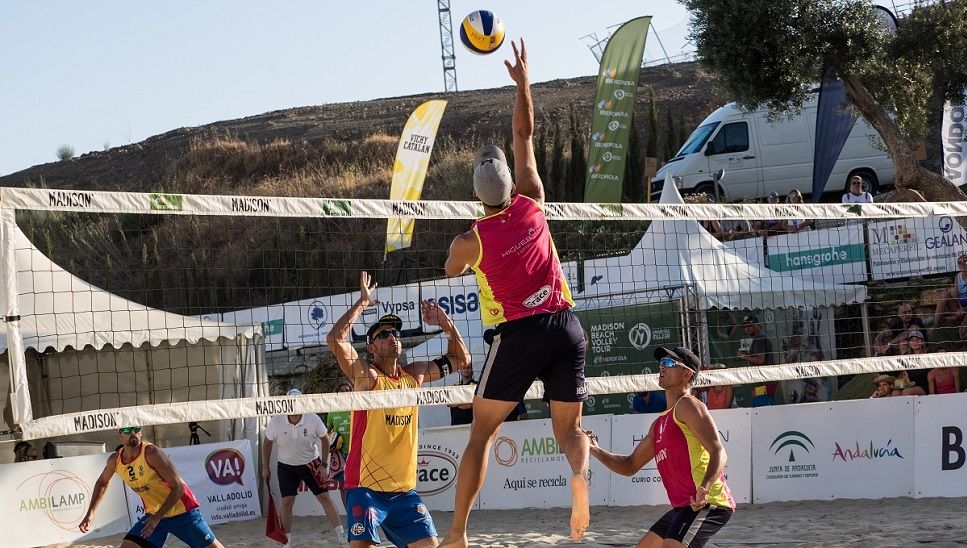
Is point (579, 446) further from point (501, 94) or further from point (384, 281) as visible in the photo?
point (501, 94)

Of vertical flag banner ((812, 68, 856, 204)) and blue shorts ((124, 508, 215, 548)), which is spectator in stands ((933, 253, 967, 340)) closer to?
vertical flag banner ((812, 68, 856, 204))

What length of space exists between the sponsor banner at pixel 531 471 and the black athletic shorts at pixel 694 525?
5400mm

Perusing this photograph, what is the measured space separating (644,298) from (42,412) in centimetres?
710

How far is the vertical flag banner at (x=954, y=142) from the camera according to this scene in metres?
15.0

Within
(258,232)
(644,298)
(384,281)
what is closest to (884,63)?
(644,298)

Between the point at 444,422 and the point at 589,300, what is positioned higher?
the point at 589,300

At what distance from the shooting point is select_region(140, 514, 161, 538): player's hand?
665cm

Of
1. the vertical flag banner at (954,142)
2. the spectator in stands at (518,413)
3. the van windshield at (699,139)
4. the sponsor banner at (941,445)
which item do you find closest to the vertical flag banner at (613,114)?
the van windshield at (699,139)

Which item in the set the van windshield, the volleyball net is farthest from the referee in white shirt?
the van windshield

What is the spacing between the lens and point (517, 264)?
4.40 meters

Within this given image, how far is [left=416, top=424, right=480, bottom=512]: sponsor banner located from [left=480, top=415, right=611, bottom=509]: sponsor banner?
12.8 inches

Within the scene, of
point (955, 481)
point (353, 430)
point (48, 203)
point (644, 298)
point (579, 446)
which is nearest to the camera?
point (579, 446)

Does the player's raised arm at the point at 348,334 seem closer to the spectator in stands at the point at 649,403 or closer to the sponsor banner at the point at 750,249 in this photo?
the spectator in stands at the point at 649,403

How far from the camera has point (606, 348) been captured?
44.6 ft
